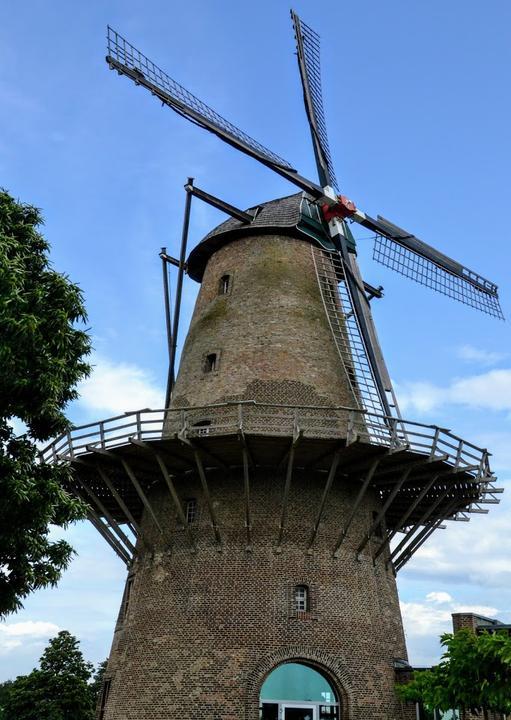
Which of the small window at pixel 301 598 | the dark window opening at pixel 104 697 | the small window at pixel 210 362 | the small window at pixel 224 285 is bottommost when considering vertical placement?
the dark window opening at pixel 104 697

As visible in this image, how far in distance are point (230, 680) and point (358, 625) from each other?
11.5 feet

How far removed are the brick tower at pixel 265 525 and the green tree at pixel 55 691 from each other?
15.7 meters

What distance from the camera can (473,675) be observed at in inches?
525

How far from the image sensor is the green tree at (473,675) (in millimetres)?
12648

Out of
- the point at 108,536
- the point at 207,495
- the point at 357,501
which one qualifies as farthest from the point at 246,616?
the point at 108,536

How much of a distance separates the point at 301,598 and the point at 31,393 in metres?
8.86

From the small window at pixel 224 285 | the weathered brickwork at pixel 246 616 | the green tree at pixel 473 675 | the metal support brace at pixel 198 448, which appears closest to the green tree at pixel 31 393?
the metal support brace at pixel 198 448

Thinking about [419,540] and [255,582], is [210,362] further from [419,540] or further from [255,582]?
[419,540]

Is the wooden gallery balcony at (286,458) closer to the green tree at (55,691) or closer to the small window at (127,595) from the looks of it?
the small window at (127,595)

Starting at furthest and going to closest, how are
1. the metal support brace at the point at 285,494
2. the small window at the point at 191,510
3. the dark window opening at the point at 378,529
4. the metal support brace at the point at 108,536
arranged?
the dark window opening at the point at 378,529 < the metal support brace at the point at 108,536 < the small window at the point at 191,510 < the metal support brace at the point at 285,494

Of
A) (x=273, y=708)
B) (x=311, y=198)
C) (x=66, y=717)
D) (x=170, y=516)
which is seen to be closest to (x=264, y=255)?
(x=311, y=198)

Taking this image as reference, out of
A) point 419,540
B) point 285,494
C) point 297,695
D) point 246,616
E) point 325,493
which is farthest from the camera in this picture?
point 419,540

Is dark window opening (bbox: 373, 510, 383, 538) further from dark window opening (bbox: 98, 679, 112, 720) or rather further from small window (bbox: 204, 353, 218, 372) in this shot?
dark window opening (bbox: 98, 679, 112, 720)

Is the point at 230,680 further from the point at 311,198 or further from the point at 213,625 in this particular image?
the point at 311,198
